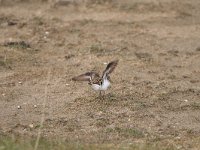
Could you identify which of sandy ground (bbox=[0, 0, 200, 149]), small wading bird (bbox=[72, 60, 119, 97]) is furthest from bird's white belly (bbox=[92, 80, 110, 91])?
sandy ground (bbox=[0, 0, 200, 149])

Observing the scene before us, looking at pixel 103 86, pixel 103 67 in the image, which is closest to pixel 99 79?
pixel 103 86

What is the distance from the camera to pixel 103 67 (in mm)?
15094

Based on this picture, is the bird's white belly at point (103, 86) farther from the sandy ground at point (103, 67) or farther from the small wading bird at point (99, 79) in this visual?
the sandy ground at point (103, 67)

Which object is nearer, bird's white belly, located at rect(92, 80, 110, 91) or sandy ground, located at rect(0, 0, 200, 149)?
sandy ground, located at rect(0, 0, 200, 149)

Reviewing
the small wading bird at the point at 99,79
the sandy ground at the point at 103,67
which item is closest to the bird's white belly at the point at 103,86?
the small wading bird at the point at 99,79

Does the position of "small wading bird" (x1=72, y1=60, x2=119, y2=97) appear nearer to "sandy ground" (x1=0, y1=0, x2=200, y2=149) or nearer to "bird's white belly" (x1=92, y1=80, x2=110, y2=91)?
"bird's white belly" (x1=92, y1=80, x2=110, y2=91)

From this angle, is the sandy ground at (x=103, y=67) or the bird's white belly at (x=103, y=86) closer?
the sandy ground at (x=103, y=67)

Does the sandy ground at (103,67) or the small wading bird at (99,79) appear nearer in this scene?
the sandy ground at (103,67)

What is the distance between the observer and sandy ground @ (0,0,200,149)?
1162cm

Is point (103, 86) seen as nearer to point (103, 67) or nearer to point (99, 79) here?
point (99, 79)

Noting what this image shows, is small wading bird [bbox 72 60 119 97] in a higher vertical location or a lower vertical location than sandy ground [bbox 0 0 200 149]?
higher

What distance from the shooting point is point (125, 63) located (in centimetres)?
1543

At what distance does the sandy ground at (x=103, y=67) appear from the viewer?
38.1 feet

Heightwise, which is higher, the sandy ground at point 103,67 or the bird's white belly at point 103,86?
the bird's white belly at point 103,86
